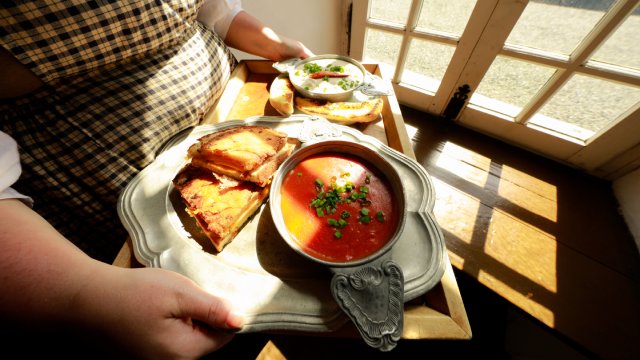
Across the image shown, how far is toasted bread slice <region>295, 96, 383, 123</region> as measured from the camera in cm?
126

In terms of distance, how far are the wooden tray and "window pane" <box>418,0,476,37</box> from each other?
79 cm

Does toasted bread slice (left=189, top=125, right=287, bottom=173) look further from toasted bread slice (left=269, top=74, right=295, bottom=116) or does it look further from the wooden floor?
the wooden floor

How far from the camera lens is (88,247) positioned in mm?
1039

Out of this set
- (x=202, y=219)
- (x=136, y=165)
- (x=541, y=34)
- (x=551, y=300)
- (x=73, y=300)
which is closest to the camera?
(x=73, y=300)

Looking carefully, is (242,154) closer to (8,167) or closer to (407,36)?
(8,167)

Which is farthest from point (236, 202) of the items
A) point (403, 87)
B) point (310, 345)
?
point (403, 87)

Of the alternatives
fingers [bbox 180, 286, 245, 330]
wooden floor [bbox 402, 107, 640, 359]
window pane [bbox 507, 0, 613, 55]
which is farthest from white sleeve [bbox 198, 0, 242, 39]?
window pane [bbox 507, 0, 613, 55]

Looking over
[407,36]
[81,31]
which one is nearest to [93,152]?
[81,31]

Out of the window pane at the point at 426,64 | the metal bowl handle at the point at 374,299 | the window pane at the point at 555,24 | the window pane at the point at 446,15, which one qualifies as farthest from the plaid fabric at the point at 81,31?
the window pane at the point at 555,24

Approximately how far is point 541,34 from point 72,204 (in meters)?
2.73

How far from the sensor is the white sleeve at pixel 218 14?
1437mm

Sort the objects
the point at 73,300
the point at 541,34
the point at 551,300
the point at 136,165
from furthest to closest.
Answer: the point at 541,34, the point at 551,300, the point at 136,165, the point at 73,300

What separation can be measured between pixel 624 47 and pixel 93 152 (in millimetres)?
2700

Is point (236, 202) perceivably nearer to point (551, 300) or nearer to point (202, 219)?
point (202, 219)
